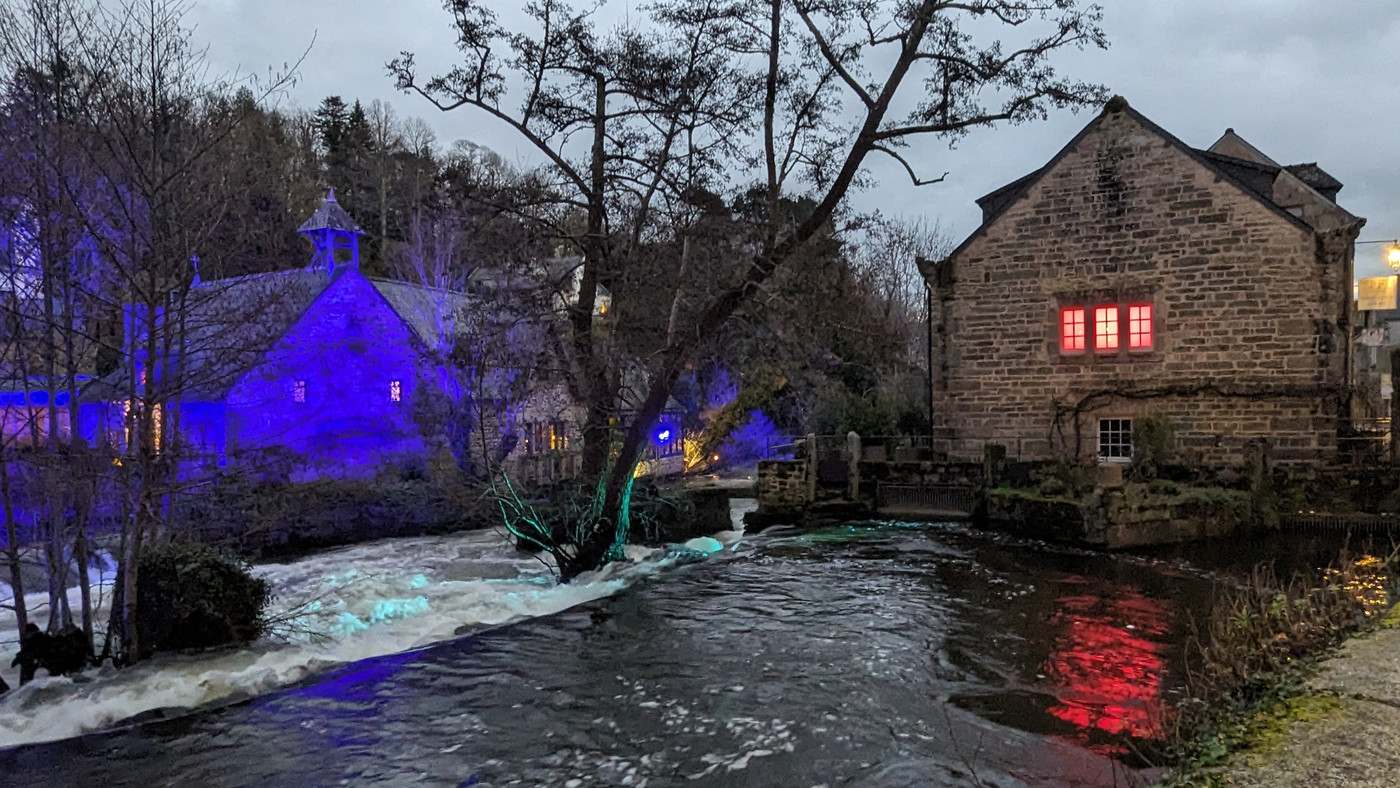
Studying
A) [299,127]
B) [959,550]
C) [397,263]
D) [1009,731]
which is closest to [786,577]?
[959,550]

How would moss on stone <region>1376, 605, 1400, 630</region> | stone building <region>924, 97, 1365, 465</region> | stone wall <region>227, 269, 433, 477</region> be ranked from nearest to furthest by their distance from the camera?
moss on stone <region>1376, 605, 1400, 630</region> → stone building <region>924, 97, 1365, 465</region> → stone wall <region>227, 269, 433, 477</region>

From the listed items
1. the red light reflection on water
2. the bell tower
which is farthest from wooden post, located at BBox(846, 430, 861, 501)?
the bell tower

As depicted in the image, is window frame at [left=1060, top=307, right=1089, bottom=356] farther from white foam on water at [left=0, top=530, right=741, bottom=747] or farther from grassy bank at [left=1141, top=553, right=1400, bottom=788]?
grassy bank at [left=1141, top=553, right=1400, bottom=788]

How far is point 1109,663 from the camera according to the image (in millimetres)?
8867

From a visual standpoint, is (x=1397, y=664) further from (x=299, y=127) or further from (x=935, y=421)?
(x=299, y=127)

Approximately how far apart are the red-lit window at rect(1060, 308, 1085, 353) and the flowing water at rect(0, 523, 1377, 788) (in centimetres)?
827

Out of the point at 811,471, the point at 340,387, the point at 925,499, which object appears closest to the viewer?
the point at 925,499

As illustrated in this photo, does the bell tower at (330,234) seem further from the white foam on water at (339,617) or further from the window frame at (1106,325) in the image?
the window frame at (1106,325)

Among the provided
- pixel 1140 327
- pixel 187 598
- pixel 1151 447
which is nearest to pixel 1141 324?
pixel 1140 327

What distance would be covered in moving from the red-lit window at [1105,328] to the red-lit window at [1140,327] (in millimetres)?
276

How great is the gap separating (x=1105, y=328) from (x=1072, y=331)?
0.67 m

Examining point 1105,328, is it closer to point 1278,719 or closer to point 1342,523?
point 1342,523

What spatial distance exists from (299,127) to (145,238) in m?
37.9

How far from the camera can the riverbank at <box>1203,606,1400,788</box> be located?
3.57 m
